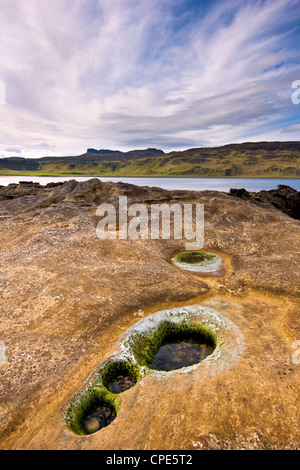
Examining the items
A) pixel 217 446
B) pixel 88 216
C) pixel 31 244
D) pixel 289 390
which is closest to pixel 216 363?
pixel 289 390

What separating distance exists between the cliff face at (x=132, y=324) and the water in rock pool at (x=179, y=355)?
1854 mm

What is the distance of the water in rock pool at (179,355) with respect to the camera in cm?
1227

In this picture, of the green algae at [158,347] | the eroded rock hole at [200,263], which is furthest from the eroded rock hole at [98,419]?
the eroded rock hole at [200,263]

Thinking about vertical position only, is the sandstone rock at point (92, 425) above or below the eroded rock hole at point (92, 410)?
below

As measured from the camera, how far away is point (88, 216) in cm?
3381

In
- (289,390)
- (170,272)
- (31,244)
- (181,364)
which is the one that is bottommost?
(181,364)

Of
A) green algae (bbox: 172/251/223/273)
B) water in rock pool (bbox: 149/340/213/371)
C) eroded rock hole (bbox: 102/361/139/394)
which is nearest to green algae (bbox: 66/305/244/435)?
eroded rock hole (bbox: 102/361/139/394)

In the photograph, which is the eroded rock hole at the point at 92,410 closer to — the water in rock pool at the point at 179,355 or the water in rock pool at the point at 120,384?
the water in rock pool at the point at 120,384

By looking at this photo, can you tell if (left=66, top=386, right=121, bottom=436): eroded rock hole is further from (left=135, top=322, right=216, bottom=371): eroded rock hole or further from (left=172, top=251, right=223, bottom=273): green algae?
(left=172, top=251, right=223, bottom=273): green algae

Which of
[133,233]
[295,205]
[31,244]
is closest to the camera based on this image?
[31,244]

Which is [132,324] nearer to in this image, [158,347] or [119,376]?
[158,347]

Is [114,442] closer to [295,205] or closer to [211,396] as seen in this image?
[211,396]

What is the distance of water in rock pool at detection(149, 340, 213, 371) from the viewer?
12266mm

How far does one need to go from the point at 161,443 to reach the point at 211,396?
2550mm
